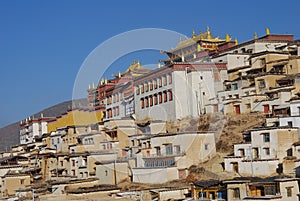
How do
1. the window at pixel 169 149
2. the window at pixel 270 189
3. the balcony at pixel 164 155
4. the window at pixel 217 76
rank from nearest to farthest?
the window at pixel 270 189, the balcony at pixel 164 155, the window at pixel 169 149, the window at pixel 217 76

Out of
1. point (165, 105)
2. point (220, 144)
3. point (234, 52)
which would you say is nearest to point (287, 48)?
point (234, 52)

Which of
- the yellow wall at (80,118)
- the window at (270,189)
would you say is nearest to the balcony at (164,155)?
the window at (270,189)

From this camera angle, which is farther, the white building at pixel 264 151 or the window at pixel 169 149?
the window at pixel 169 149

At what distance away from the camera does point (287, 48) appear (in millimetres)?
36125

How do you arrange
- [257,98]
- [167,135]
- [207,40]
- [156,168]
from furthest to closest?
[207,40] → [257,98] → [167,135] → [156,168]

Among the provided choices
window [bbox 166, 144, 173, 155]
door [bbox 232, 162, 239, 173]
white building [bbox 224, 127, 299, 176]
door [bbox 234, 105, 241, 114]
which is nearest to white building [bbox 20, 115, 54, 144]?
door [bbox 234, 105, 241, 114]

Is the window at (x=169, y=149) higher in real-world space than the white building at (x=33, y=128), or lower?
lower

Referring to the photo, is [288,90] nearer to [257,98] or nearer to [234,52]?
[257,98]

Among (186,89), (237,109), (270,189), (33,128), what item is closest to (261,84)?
(237,109)

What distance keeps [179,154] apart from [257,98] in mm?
6910

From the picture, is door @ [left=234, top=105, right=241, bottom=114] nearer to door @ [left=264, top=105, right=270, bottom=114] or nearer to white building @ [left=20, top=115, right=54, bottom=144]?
door @ [left=264, top=105, right=270, bottom=114]

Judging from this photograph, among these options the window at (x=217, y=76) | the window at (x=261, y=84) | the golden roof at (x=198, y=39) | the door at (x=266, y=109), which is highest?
the golden roof at (x=198, y=39)

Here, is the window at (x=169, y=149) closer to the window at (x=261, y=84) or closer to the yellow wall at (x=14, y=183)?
the window at (x=261, y=84)

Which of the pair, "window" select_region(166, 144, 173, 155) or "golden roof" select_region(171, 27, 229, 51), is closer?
"window" select_region(166, 144, 173, 155)
